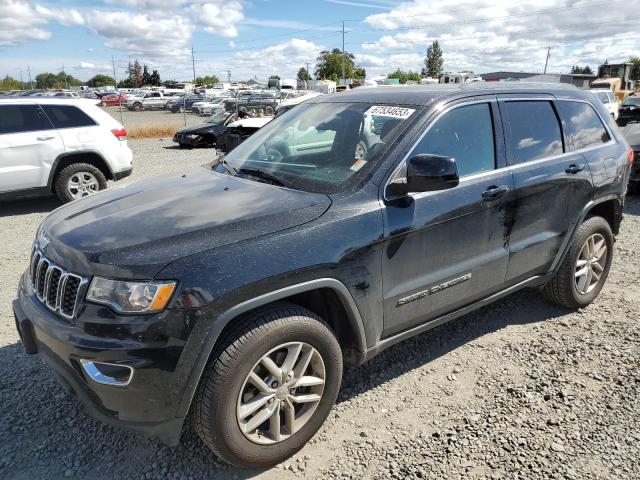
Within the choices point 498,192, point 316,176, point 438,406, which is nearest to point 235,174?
point 316,176

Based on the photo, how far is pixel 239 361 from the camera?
2236 millimetres

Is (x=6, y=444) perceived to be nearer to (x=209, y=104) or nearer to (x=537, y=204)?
(x=537, y=204)

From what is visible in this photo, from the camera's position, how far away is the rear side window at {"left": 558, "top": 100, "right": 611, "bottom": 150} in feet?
12.8

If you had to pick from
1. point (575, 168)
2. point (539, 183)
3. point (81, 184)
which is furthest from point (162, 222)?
point (81, 184)

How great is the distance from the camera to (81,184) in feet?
26.4

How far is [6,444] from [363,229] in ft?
7.24

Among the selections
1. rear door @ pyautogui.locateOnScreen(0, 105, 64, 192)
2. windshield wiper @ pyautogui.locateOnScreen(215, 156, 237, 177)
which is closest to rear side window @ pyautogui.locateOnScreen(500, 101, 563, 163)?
windshield wiper @ pyautogui.locateOnScreen(215, 156, 237, 177)

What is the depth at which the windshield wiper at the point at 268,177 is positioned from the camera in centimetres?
294

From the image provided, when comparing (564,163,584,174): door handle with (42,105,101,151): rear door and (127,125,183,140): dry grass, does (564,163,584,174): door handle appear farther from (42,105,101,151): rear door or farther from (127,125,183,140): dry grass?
(127,125,183,140): dry grass

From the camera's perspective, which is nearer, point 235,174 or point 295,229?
point 295,229

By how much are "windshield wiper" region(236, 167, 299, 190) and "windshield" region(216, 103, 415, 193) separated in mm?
17

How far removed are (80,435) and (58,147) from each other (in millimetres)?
6073

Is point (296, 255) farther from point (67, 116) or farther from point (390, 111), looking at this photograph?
point (67, 116)

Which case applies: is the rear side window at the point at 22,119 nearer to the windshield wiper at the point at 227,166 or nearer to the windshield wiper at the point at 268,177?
the windshield wiper at the point at 227,166
